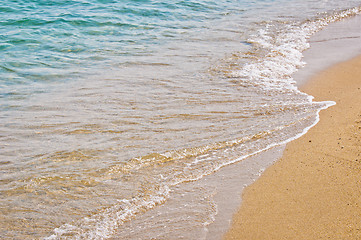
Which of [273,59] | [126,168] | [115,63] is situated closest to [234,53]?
[273,59]

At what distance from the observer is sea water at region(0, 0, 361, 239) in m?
3.48

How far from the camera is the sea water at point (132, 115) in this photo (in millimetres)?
3484

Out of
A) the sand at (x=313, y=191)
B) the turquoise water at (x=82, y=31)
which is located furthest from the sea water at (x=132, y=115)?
the sand at (x=313, y=191)

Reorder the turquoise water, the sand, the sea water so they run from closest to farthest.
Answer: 1. the sand
2. the sea water
3. the turquoise water

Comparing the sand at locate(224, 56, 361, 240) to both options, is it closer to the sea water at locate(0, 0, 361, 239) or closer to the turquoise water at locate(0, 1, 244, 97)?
the sea water at locate(0, 0, 361, 239)

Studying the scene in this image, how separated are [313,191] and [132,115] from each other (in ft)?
8.49

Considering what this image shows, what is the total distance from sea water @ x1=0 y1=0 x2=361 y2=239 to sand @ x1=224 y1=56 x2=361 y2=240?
293mm

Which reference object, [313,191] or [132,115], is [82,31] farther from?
[313,191]

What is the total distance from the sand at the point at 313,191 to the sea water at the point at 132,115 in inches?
11.5

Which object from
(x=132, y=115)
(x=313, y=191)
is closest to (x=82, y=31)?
(x=132, y=115)

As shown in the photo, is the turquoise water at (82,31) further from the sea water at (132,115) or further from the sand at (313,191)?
the sand at (313,191)

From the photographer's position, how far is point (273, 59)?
761cm

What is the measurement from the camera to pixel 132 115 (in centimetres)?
523

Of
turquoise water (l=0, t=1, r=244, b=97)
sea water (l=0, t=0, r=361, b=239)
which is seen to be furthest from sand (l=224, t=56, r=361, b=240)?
turquoise water (l=0, t=1, r=244, b=97)
